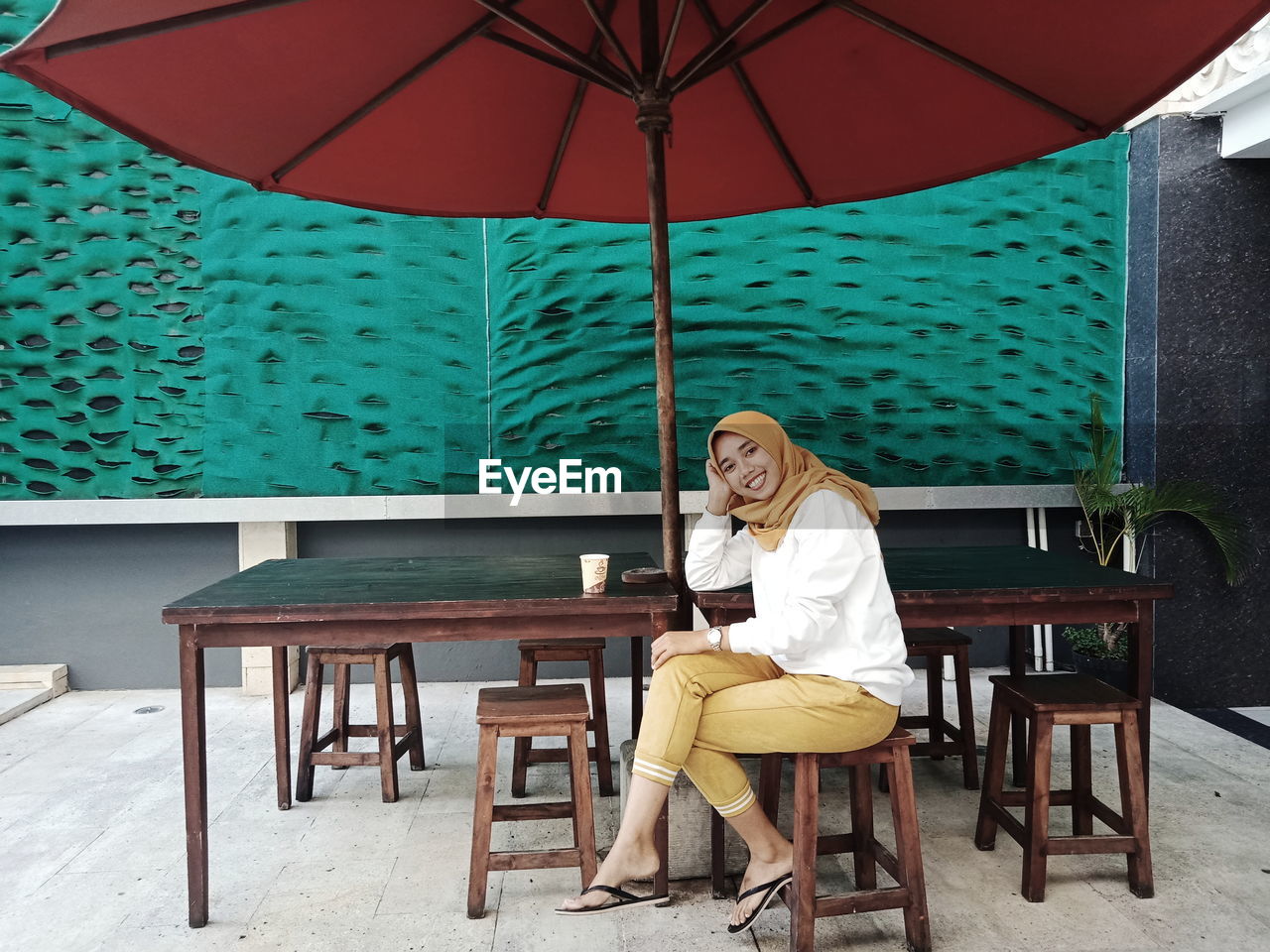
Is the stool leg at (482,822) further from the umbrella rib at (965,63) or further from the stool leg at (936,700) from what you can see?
the umbrella rib at (965,63)

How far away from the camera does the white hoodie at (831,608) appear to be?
7.66 feet

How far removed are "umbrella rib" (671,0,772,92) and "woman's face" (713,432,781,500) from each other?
107cm

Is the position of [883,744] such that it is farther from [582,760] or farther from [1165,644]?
[1165,644]

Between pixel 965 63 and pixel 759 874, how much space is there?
2.46 meters

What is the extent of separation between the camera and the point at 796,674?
2.45m

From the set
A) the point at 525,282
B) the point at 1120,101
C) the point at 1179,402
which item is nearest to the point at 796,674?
the point at 1120,101

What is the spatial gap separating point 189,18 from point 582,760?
89.7 inches

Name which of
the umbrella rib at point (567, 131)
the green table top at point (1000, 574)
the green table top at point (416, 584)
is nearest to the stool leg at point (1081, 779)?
the green table top at point (1000, 574)

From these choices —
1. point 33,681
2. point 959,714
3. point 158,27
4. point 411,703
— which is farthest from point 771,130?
point 33,681

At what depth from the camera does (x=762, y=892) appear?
241 cm

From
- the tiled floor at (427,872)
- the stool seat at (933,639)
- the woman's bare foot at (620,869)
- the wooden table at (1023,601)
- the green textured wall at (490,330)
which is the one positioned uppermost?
the green textured wall at (490,330)

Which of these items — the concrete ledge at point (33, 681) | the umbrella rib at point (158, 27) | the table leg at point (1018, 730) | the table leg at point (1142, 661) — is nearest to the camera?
the umbrella rib at point (158, 27)

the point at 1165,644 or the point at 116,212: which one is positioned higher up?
the point at 116,212

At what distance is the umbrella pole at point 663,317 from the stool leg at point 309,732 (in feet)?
5.16
